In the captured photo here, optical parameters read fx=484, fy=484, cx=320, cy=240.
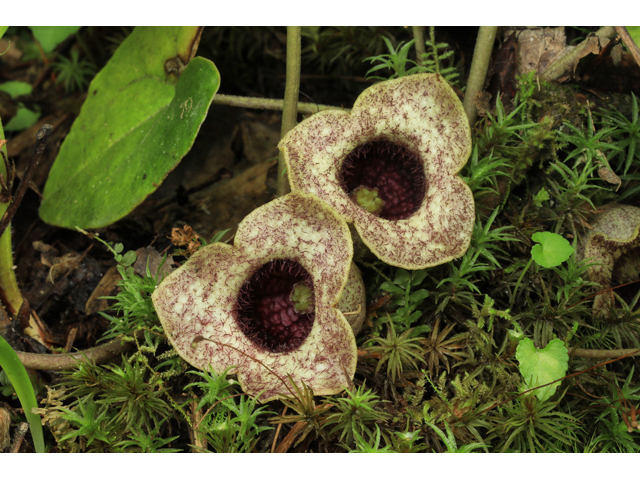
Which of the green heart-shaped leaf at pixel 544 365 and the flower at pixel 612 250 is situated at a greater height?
the flower at pixel 612 250

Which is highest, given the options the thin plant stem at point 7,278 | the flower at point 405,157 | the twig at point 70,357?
the flower at point 405,157

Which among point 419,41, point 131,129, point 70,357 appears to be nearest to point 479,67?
point 419,41

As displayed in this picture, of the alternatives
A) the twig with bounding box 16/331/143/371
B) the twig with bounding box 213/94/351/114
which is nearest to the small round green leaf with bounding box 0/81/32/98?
the twig with bounding box 213/94/351/114

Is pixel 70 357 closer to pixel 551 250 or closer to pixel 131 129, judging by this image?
pixel 131 129

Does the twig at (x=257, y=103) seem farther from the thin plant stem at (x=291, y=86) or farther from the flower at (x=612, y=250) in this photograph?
the flower at (x=612, y=250)

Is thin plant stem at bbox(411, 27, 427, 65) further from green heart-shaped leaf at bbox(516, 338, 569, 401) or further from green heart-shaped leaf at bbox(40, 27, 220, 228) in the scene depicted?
green heart-shaped leaf at bbox(516, 338, 569, 401)

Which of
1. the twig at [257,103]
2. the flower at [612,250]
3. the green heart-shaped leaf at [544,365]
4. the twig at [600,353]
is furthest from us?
the twig at [257,103]

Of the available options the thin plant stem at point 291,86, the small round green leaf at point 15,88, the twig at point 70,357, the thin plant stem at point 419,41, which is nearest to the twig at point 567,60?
the thin plant stem at point 419,41
